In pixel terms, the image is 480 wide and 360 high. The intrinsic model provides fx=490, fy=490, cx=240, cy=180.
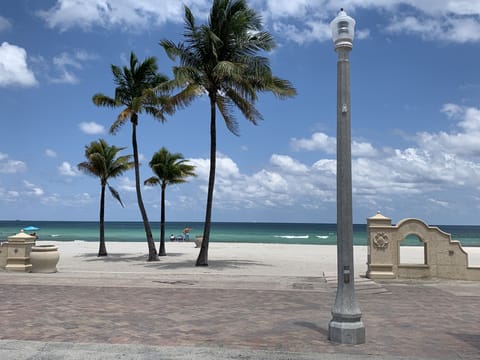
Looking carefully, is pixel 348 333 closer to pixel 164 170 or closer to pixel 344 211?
pixel 344 211

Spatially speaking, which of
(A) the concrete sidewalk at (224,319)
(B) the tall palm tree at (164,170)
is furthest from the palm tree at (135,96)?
(A) the concrete sidewalk at (224,319)

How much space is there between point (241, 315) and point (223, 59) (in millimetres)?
14018

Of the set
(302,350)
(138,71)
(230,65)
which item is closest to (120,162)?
(138,71)

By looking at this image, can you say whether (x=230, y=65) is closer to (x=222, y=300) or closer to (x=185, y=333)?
(x=222, y=300)

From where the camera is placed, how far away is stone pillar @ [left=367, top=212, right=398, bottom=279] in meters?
15.6

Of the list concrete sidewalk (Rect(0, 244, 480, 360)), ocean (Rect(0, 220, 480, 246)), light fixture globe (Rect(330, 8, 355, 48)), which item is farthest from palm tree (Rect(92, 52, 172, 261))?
ocean (Rect(0, 220, 480, 246))

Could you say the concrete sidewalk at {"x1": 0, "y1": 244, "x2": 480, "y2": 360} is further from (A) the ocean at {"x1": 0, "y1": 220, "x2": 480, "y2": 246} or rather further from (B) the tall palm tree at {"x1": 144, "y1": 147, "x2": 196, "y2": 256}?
(A) the ocean at {"x1": 0, "y1": 220, "x2": 480, "y2": 246}

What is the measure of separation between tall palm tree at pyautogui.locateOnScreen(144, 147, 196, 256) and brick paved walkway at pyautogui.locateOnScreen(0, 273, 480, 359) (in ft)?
45.2

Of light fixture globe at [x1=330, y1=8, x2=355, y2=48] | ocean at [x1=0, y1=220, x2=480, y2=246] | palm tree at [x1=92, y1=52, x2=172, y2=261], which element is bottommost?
ocean at [x1=0, y1=220, x2=480, y2=246]

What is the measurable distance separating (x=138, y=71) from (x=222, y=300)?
16.8 meters

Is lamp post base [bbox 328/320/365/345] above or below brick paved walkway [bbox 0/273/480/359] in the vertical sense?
above

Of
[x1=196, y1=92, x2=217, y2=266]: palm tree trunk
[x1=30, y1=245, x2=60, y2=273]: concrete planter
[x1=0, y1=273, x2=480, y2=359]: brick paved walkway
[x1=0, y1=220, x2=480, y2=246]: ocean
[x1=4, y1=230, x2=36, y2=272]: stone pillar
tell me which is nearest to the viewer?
[x1=0, y1=273, x2=480, y2=359]: brick paved walkway

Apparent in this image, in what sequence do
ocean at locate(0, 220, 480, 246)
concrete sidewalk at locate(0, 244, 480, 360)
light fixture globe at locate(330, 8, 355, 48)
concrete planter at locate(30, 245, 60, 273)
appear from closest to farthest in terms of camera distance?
1. concrete sidewalk at locate(0, 244, 480, 360)
2. light fixture globe at locate(330, 8, 355, 48)
3. concrete planter at locate(30, 245, 60, 273)
4. ocean at locate(0, 220, 480, 246)

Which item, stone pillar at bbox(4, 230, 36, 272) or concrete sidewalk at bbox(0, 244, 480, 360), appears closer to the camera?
concrete sidewalk at bbox(0, 244, 480, 360)
